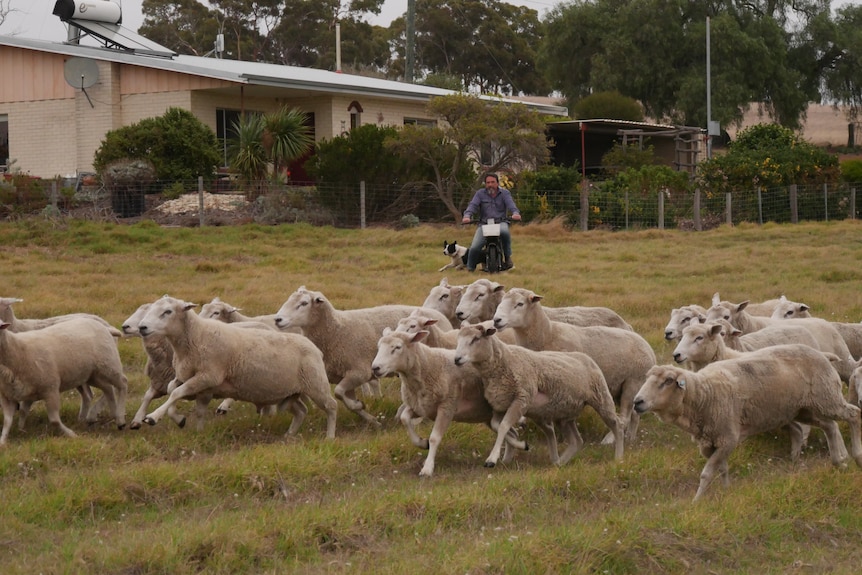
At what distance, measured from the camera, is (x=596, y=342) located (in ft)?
31.9

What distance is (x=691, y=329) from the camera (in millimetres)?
9055

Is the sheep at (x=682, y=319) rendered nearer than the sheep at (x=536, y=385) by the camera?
No

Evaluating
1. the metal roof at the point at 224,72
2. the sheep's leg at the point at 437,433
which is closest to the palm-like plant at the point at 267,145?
the metal roof at the point at 224,72

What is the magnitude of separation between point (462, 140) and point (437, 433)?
18.1 metres

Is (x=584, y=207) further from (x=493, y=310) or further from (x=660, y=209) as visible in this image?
(x=493, y=310)

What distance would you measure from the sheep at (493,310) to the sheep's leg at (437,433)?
7.47 ft

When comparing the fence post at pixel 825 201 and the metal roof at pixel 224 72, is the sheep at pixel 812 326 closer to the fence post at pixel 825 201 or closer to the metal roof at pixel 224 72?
the metal roof at pixel 224 72

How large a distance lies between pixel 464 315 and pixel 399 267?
834cm

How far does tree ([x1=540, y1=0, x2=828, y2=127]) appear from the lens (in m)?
48.7

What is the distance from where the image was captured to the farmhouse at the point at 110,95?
30.0 meters

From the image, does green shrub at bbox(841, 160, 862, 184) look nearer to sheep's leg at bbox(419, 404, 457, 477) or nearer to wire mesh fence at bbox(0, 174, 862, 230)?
wire mesh fence at bbox(0, 174, 862, 230)

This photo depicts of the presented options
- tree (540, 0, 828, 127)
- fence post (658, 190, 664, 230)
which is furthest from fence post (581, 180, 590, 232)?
tree (540, 0, 828, 127)

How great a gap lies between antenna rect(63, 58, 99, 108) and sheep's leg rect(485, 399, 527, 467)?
24310 mm

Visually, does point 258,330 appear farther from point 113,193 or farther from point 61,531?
point 113,193
